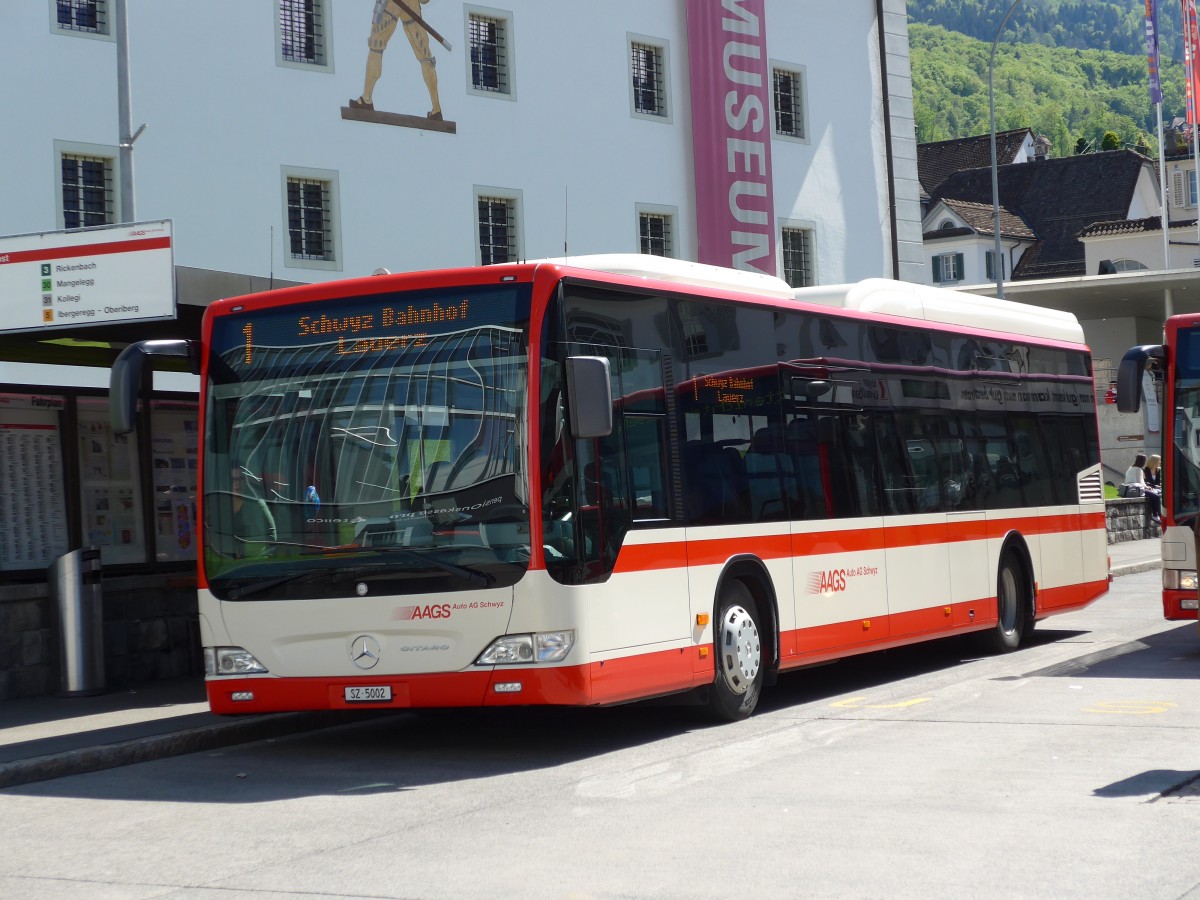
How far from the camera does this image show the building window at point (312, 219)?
2884 centimetres

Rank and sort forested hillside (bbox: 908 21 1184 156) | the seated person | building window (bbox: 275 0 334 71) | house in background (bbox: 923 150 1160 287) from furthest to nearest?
forested hillside (bbox: 908 21 1184 156) → house in background (bbox: 923 150 1160 287) → building window (bbox: 275 0 334 71) → the seated person

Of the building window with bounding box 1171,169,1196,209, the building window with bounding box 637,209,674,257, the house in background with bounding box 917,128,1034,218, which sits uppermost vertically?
the house in background with bounding box 917,128,1034,218

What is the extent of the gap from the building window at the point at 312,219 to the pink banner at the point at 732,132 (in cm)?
823

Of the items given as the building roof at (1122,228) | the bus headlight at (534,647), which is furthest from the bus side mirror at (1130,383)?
the building roof at (1122,228)

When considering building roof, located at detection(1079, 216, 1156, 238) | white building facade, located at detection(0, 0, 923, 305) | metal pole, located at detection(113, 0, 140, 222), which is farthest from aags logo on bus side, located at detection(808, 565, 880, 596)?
building roof, located at detection(1079, 216, 1156, 238)

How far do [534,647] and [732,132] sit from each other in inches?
1044

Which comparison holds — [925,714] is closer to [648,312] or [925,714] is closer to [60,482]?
[648,312]

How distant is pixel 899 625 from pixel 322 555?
557 centimetres

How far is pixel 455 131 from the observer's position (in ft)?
102

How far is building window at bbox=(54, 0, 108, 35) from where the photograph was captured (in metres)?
25.9

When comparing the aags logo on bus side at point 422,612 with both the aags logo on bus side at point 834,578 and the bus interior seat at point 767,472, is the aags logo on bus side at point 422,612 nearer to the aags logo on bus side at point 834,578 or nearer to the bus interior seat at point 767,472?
the bus interior seat at point 767,472

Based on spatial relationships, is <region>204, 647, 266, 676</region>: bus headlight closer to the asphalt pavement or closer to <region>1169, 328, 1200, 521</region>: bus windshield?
the asphalt pavement

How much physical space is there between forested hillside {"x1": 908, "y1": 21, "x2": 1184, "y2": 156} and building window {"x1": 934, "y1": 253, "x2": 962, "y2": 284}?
230 ft

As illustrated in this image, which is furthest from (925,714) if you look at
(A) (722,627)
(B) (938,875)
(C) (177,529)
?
(C) (177,529)
